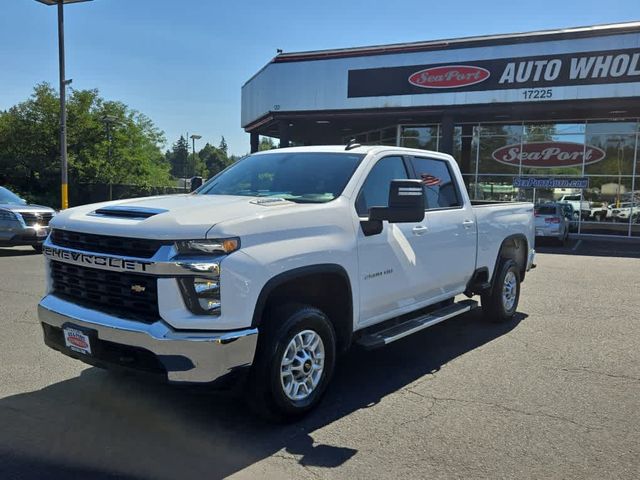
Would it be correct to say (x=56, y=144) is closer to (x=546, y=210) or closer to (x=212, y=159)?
(x=546, y=210)

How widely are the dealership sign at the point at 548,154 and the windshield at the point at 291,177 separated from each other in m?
20.1

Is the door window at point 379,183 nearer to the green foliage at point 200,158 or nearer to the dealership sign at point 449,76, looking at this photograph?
the dealership sign at point 449,76

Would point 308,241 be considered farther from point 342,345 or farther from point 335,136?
point 335,136

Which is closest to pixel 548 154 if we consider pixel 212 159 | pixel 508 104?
pixel 508 104

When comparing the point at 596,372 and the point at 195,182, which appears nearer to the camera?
the point at 596,372

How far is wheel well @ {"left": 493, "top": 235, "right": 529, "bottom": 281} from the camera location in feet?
22.6

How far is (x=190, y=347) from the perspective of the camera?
330 cm

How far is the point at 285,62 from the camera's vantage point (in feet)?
76.6

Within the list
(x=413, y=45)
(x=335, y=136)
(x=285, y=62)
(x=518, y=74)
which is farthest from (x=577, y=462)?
(x=335, y=136)

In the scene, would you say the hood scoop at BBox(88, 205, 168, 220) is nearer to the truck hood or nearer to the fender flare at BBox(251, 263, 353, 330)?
the truck hood

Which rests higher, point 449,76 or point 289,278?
point 449,76

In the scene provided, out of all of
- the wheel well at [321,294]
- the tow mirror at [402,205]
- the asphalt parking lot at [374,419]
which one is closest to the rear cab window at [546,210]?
the asphalt parking lot at [374,419]

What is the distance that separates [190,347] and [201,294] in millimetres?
320

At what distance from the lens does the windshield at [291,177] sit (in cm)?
457
